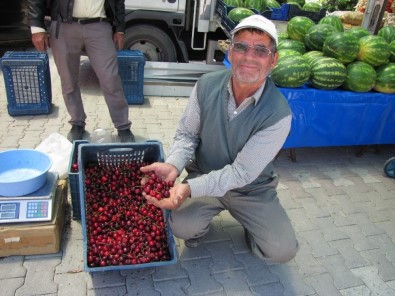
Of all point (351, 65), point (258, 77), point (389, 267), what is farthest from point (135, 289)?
point (351, 65)

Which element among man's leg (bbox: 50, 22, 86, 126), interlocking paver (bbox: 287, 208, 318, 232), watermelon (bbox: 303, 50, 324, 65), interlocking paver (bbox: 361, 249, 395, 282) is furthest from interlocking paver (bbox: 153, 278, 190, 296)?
watermelon (bbox: 303, 50, 324, 65)

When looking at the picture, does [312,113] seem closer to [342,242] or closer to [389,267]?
Answer: [342,242]

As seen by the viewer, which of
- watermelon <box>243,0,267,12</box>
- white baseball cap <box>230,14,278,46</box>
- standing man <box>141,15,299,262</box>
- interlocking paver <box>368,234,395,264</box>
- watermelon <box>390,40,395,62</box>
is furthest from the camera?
watermelon <box>243,0,267,12</box>

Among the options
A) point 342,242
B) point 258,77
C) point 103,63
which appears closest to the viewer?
point 258,77

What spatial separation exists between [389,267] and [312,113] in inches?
66.8

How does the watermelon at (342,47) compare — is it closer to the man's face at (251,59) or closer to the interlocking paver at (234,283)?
the man's face at (251,59)

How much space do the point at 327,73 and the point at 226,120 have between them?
1.91 metres

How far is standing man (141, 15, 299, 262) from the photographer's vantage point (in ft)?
7.16

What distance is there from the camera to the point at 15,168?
251 cm

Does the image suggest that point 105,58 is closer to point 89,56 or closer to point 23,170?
point 89,56

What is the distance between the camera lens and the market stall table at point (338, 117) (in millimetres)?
3732

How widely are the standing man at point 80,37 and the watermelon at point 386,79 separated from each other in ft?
9.51

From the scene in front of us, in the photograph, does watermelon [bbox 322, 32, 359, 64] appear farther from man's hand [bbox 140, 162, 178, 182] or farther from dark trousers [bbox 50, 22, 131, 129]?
man's hand [bbox 140, 162, 178, 182]

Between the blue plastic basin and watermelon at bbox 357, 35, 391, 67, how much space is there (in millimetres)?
3538
